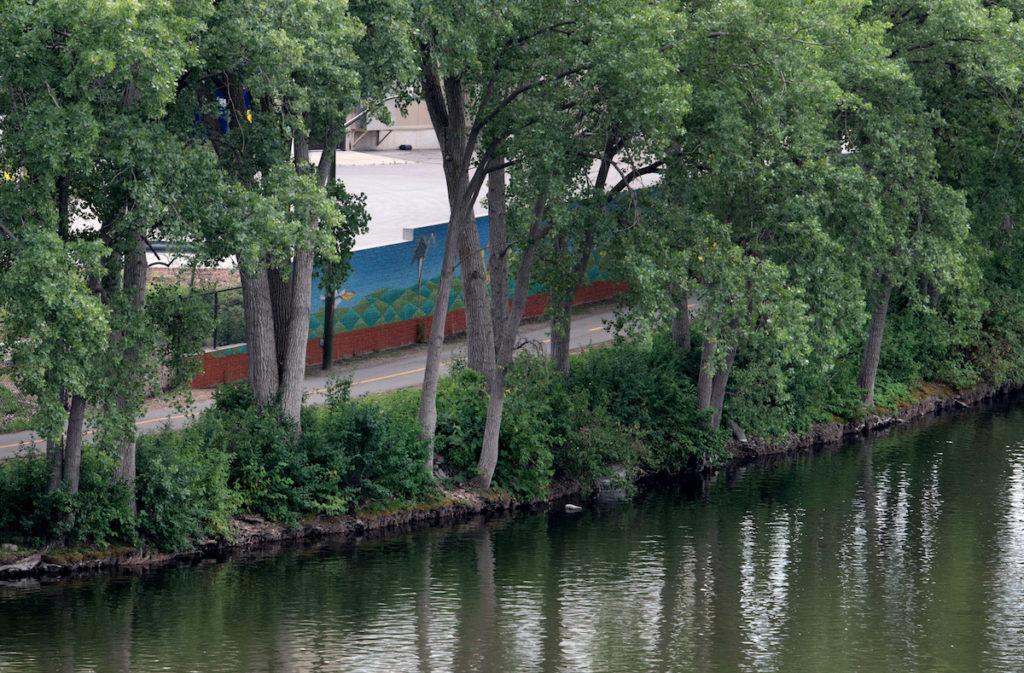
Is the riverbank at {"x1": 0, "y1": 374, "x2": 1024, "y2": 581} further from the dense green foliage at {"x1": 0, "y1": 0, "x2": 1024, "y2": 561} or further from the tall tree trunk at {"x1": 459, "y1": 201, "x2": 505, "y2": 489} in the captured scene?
the tall tree trunk at {"x1": 459, "y1": 201, "x2": 505, "y2": 489}

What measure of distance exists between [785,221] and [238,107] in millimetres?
12195

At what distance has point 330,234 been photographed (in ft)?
95.4

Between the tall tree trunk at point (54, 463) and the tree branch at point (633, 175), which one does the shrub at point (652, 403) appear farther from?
the tall tree trunk at point (54, 463)

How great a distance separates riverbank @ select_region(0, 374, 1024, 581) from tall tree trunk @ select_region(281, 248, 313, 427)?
2380 mm

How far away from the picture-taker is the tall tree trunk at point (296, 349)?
1335 inches

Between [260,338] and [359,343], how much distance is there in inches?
556

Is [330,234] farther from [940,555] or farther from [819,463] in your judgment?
[819,463]

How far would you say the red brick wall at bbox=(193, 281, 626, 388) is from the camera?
43.3 metres

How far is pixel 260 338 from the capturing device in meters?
33.9

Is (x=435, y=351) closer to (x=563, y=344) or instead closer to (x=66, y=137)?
(x=563, y=344)

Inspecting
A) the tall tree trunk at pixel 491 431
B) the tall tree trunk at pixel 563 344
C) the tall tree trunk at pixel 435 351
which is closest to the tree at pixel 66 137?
the tall tree trunk at pixel 435 351

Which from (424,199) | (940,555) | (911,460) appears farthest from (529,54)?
(424,199)

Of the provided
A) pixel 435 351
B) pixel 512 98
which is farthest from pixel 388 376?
pixel 512 98

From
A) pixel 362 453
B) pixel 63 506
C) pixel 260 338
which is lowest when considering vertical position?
pixel 63 506
